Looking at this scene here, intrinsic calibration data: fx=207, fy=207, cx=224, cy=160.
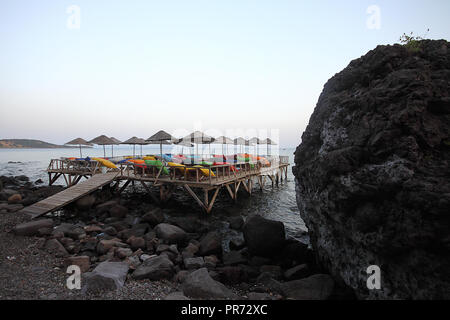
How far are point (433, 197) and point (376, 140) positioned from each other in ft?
5.03

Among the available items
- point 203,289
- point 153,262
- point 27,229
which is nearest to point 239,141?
point 153,262

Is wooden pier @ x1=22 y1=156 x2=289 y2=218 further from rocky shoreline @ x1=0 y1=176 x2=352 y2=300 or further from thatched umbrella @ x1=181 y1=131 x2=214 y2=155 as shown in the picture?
thatched umbrella @ x1=181 y1=131 x2=214 y2=155

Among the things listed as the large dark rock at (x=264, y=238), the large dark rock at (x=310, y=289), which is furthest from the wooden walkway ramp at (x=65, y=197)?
the large dark rock at (x=310, y=289)

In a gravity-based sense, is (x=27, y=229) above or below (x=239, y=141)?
below

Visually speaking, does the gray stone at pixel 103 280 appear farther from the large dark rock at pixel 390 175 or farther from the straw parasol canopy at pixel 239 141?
the straw parasol canopy at pixel 239 141

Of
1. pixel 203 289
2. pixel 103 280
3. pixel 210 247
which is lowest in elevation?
pixel 210 247

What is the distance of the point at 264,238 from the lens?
332 inches

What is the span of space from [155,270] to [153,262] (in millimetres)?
441

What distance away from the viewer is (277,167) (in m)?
26.7

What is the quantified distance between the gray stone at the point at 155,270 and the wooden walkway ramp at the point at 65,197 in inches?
348

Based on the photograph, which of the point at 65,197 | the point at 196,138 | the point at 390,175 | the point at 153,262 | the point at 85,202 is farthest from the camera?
the point at 196,138

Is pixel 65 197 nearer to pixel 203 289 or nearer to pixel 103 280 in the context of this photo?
pixel 103 280

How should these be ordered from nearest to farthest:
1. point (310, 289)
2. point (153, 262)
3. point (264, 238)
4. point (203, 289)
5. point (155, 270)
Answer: point (203, 289)
point (310, 289)
point (155, 270)
point (153, 262)
point (264, 238)

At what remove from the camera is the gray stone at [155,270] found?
232 inches
